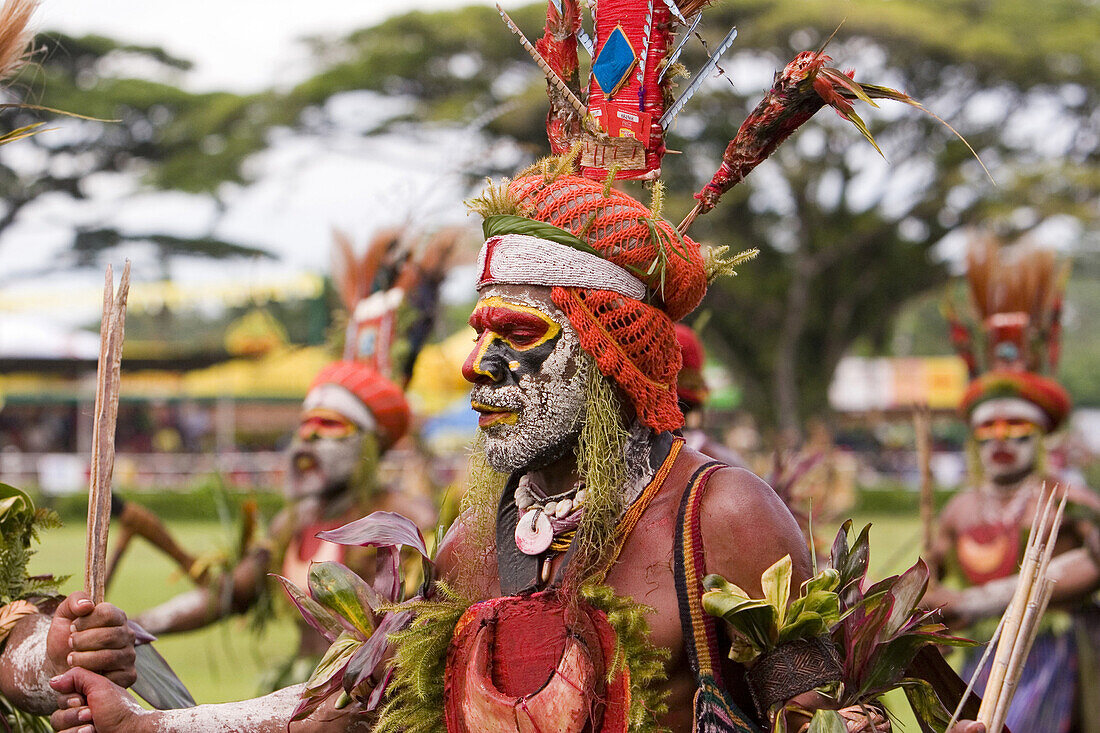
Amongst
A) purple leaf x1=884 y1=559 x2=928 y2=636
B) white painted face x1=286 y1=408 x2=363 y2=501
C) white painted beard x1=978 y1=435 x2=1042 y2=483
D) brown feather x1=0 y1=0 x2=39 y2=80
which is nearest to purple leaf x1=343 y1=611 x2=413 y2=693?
purple leaf x1=884 y1=559 x2=928 y2=636

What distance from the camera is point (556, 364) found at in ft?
8.45

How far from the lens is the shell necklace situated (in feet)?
8.48

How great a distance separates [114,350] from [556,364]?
991 mm

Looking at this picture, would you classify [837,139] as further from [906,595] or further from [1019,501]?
[906,595]

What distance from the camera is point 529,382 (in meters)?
2.57

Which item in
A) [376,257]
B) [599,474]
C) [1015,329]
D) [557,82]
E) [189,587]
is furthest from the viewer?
[189,587]

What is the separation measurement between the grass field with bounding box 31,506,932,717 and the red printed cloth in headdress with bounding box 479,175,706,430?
69.9 inches

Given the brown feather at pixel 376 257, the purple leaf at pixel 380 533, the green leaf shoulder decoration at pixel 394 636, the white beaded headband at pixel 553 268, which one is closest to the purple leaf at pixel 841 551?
the green leaf shoulder decoration at pixel 394 636

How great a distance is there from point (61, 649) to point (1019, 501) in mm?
5283

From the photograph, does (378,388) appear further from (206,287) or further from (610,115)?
(206,287)

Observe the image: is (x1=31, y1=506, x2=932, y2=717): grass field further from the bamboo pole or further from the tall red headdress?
the bamboo pole

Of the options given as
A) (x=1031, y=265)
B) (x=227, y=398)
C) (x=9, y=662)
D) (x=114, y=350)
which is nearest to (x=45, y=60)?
(x=114, y=350)

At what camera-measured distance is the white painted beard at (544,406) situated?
256 cm

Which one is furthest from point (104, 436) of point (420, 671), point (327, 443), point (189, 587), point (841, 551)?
point (189, 587)
